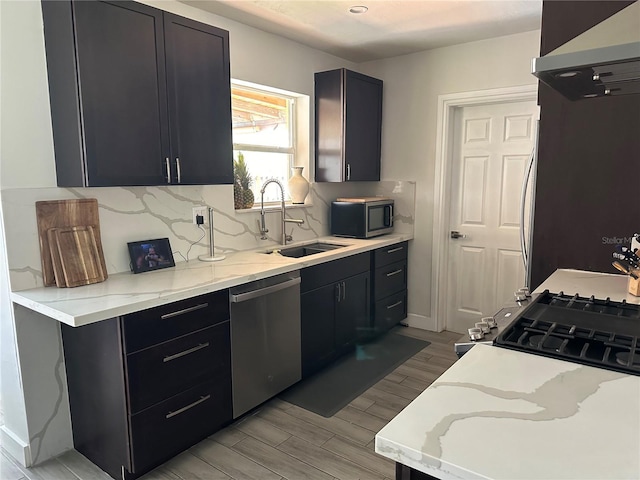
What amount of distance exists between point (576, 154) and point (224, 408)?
229cm

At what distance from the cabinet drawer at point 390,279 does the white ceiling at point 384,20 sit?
187 centimetres

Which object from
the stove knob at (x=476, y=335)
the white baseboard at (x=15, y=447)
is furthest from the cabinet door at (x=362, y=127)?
the white baseboard at (x=15, y=447)

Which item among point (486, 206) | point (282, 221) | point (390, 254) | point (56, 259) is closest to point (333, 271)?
point (282, 221)

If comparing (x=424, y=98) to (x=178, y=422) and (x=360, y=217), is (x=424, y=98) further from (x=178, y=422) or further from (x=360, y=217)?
(x=178, y=422)

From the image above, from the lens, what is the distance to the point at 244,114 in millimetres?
3326

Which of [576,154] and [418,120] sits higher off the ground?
[418,120]

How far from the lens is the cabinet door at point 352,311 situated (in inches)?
132

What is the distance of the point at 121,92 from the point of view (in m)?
2.16

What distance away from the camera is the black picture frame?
2.53 meters

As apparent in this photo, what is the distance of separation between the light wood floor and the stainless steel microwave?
4.72 feet

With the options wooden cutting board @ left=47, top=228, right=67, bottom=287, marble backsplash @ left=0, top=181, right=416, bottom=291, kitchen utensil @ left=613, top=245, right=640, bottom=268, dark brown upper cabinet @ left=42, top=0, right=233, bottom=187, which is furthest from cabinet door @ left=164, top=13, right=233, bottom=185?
kitchen utensil @ left=613, top=245, right=640, bottom=268

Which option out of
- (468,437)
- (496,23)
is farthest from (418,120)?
(468,437)

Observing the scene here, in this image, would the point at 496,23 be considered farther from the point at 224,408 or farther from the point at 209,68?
the point at 224,408

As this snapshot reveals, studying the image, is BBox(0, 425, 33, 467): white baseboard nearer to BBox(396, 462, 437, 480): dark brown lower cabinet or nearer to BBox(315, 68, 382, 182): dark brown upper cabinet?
BBox(396, 462, 437, 480): dark brown lower cabinet
